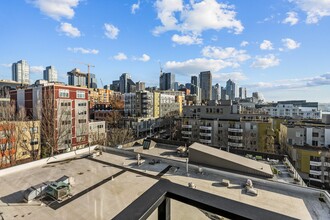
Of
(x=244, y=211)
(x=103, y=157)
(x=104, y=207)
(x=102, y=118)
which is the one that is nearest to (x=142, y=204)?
(x=244, y=211)

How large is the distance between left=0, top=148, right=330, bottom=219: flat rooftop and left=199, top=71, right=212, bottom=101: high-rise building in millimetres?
163495

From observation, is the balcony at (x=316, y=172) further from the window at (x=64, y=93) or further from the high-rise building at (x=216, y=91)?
the high-rise building at (x=216, y=91)

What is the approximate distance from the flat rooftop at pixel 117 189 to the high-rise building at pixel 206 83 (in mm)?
163495

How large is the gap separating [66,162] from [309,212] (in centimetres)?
1573

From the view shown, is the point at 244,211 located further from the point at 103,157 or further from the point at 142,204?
the point at 103,157

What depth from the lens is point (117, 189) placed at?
32.1ft

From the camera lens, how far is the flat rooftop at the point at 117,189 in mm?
7914

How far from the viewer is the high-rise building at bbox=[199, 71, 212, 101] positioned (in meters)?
172

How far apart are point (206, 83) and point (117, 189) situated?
596 feet

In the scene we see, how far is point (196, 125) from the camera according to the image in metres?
40.6

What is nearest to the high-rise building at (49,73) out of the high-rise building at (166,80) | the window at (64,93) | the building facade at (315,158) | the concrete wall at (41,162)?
the high-rise building at (166,80)

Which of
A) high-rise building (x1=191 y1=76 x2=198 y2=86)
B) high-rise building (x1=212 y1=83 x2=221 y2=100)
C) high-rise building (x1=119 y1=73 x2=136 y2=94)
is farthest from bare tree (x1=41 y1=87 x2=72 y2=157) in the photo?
high-rise building (x1=191 y1=76 x2=198 y2=86)

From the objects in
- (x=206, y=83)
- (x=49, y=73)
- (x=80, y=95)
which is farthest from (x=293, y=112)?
(x=49, y=73)

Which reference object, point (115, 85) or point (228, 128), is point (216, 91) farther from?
point (228, 128)
